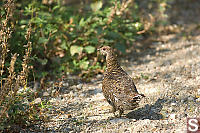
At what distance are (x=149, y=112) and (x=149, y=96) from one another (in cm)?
52

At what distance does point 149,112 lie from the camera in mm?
4516

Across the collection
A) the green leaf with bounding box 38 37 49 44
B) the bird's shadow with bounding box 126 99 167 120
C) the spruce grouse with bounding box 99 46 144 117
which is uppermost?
the green leaf with bounding box 38 37 49 44

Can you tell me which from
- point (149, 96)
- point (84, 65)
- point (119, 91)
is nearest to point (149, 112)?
point (149, 96)

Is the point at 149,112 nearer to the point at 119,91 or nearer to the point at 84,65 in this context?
the point at 119,91

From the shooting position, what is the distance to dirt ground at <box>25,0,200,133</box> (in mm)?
4062

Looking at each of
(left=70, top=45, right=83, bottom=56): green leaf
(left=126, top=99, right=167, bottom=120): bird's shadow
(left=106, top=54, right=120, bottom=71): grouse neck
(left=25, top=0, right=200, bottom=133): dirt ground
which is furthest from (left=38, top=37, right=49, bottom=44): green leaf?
(left=126, top=99, right=167, bottom=120): bird's shadow

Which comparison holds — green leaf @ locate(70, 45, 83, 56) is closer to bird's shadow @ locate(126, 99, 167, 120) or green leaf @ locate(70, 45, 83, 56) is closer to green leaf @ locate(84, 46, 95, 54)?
green leaf @ locate(84, 46, 95, 54)

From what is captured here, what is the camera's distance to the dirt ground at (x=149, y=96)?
13.3ft

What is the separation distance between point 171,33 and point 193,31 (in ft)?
2.06

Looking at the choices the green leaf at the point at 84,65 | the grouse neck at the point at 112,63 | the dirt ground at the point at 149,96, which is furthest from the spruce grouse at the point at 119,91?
the green leaf at the point at 84,65

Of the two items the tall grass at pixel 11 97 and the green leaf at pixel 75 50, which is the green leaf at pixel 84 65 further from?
the tall grass at pixel 11 97

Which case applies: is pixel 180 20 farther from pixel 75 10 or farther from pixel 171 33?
pixel 75 10

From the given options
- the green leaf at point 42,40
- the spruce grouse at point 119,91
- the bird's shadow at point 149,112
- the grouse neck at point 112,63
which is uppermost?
the green leaf at point 42,40

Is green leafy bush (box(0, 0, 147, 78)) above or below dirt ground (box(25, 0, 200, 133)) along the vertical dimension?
above
